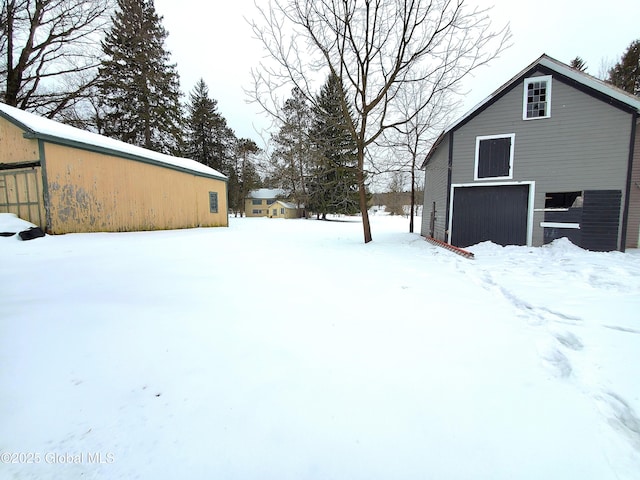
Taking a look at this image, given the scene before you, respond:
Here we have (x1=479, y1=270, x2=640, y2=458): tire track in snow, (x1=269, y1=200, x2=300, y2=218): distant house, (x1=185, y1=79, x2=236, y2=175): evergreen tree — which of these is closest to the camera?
(x1=479, y1=270, x2=640, y2=458): tire track in snow

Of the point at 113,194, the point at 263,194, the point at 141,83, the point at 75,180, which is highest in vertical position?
the point at 141,83

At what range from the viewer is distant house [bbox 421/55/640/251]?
7.65 meters

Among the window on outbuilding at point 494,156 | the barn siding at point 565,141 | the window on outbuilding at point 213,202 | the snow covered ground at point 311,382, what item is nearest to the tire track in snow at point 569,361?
the snow covered ground at point 311,382

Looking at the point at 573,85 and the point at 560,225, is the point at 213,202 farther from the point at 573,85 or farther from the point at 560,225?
the point at 573,85

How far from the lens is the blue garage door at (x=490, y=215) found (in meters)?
8.50

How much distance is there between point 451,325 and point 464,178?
7.91 m

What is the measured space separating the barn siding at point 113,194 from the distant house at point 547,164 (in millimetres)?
11542

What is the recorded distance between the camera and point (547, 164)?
26.8 ft

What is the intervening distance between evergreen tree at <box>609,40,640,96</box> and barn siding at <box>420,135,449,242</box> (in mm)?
16005

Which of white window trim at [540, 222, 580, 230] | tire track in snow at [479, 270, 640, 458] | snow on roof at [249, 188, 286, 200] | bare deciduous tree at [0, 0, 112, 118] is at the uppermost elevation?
bare deciduous tree at [0, 0, 112, 118]

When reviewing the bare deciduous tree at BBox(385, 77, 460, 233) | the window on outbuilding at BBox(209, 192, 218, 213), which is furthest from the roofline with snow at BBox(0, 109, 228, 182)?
the bare deciduous tree at BBox(385, 77, 460, 233)

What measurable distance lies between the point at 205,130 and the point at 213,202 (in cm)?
1845

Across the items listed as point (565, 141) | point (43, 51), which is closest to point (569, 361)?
point (565, 141)

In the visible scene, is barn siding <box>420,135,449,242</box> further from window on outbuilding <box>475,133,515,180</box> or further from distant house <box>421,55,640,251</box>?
window on outbuilding <box>475,133,515,180</box>
